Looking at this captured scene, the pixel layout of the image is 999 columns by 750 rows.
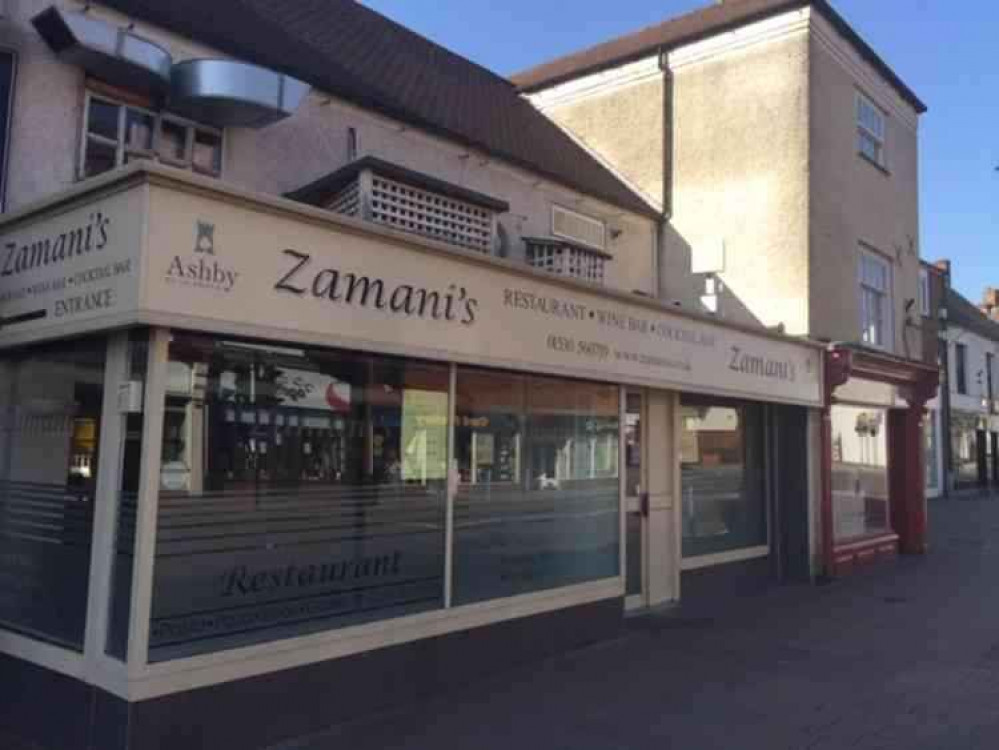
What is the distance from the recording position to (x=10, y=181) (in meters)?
5.72

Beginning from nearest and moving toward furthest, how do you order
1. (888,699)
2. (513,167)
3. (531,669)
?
(888,699), (531,669), (513,167)

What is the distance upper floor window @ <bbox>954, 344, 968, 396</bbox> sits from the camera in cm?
2979

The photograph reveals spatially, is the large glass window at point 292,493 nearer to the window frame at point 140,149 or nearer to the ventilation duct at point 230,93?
the window frame at point 140,149

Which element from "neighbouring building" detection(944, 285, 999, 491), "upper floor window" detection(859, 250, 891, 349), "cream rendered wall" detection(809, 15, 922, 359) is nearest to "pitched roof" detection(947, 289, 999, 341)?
"neighbouring building" detection(944, 285, 999, 491)

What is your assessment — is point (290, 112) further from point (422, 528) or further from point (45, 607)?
point (45, 607)

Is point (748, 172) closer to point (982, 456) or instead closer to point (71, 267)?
point (71, 267)

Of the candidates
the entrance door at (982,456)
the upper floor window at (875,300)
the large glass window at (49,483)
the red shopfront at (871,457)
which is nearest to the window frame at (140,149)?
the large glass window at (49,483)

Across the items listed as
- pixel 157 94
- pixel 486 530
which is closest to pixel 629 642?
pixel 486 530

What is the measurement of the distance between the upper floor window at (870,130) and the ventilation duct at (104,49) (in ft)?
34.4

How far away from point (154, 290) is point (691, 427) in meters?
7.01

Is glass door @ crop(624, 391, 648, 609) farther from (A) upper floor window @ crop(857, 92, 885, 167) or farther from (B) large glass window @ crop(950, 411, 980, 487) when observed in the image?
(B) large glass window @ crop(950, 411, 980, 487)

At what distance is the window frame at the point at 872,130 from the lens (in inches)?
516

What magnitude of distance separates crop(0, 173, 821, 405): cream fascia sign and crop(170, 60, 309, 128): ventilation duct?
1.86 m

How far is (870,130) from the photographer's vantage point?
A: 13539 millimetres
